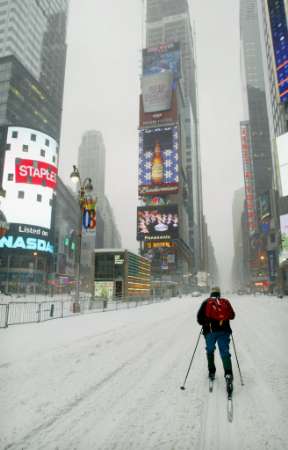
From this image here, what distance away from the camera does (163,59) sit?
160250 mm

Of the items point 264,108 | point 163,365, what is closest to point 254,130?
point 264,108

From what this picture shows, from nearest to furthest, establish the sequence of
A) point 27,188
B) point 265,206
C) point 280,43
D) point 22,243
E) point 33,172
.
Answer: point 27,188 → point 22,243 → point 33,172 → point 280,43 → point 265,206

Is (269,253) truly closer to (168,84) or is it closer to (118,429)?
(168,84)

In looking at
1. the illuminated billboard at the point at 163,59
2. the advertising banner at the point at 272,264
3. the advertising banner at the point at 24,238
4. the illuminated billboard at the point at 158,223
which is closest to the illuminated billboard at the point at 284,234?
the advertising banner at the point at 272,264

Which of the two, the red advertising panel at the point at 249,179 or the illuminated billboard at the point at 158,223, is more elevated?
the red advertising panel at the point at 249,179

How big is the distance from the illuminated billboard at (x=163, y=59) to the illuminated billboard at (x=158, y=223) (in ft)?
255

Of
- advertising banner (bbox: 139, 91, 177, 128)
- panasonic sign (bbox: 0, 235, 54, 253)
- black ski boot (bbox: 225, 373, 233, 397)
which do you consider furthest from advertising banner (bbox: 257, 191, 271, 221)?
black ski boot (bbox: 225, 373, 233, 397)

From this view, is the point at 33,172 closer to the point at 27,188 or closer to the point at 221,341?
the point at 27,188

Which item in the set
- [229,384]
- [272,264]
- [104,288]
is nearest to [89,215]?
[229,384]

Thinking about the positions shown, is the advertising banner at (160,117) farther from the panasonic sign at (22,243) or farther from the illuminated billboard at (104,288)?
the illuminated billboard at (104,288)

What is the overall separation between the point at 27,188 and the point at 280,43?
66763mm

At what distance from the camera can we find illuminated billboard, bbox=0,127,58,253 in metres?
63.2

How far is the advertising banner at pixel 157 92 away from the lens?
141125 mm

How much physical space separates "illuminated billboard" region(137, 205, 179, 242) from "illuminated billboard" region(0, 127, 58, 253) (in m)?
57.6
